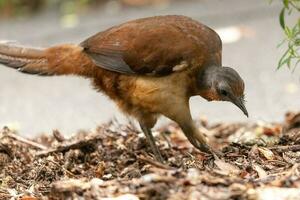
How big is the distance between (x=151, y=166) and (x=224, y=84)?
1181 millimetres

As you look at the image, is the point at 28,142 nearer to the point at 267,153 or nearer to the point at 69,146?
the point at 69,146

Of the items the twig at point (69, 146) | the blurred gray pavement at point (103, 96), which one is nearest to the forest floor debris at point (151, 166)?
the twig at point (69, 146)

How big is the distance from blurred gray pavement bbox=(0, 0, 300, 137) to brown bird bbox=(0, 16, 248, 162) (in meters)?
1.80

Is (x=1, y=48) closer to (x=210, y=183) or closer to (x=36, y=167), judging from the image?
(x=36, y=167)

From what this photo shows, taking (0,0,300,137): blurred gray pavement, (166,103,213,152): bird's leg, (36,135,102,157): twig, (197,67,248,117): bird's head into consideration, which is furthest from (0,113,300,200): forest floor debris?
(0,0,300,137): blurred gray pavement

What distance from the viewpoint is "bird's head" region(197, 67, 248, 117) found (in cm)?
553

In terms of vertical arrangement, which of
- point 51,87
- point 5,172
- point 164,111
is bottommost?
point 51,87

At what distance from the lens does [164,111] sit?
5.63 meters

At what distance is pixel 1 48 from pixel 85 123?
250 cm

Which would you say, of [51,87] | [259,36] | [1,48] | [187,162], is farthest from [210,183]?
[259,36]

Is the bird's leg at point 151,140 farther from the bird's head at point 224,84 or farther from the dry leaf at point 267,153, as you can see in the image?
the dry leaf at point 267,153

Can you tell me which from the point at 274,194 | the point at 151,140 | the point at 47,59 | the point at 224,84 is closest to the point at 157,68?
the point at 224,84

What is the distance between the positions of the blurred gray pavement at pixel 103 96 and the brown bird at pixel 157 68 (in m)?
1.80

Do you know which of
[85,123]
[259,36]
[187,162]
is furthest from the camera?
[259,36]
